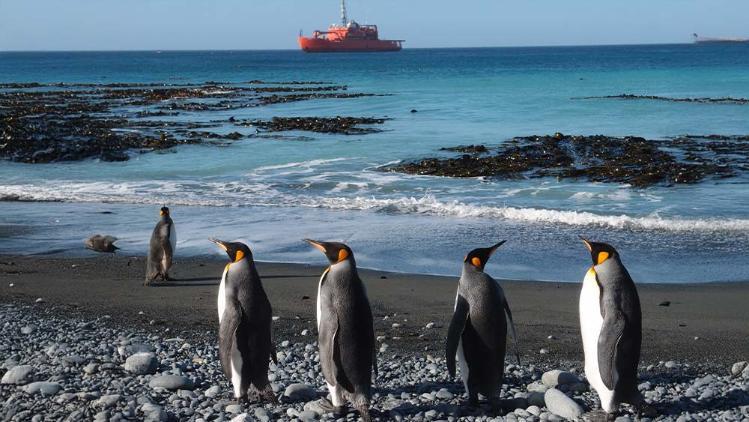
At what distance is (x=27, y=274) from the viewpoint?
7309 millimetres

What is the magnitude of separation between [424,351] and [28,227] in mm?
5985

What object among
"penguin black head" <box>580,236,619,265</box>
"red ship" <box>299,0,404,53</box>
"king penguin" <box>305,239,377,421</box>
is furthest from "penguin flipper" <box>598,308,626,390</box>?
"red ship" <box>299,0,404,53</box>

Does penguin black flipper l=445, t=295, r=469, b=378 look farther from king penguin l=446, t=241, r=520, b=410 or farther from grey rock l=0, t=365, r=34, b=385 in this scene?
grey rock l=0, t=365, r=34, b=385

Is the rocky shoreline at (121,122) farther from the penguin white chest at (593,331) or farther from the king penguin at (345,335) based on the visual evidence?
the penguin white chest at (593,331)

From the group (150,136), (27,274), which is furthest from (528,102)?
(27,274)

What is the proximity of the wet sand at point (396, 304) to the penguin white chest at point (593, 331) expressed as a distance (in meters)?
0.89

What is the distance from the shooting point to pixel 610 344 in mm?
3945

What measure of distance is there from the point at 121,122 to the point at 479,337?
832 inches

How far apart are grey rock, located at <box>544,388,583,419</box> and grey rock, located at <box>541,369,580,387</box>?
0.34m

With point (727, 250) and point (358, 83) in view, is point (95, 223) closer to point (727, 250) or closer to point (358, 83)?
point (727, 250)

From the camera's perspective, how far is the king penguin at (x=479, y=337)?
414 cm

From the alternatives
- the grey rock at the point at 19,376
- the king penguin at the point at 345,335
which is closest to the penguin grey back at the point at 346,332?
the king penguin at the point at 345,335

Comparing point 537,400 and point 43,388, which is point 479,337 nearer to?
point 537,400

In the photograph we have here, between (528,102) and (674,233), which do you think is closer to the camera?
(674,233)
